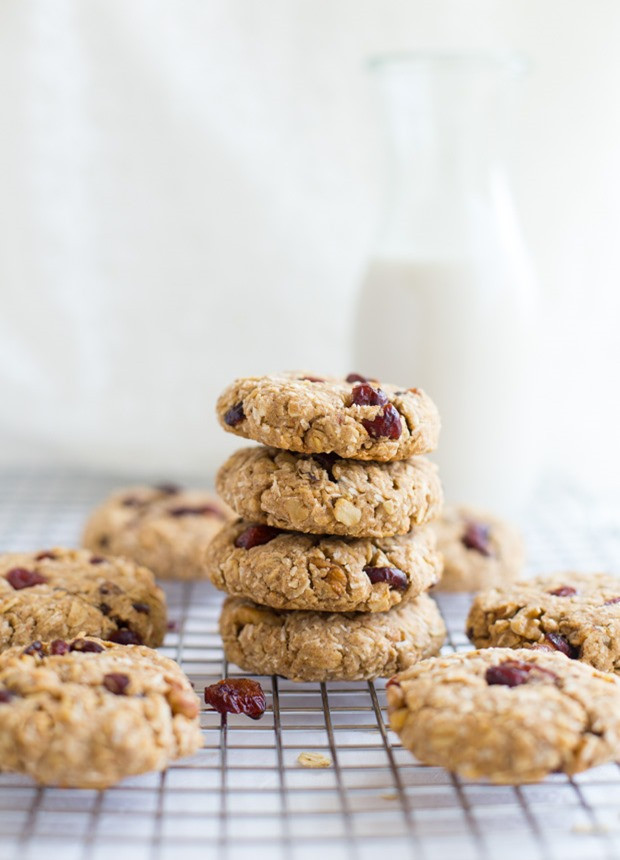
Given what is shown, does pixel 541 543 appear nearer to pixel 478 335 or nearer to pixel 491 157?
pixel 478 335

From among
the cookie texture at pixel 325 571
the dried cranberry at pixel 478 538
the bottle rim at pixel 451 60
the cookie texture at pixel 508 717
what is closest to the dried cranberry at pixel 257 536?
the cookie texture at pixel 325 571

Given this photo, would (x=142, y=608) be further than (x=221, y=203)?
No

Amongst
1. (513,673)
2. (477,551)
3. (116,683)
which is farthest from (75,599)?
(477,551)

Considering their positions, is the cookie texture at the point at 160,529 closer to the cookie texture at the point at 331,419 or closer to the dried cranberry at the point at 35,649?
the cookie texture at the point at 331,419

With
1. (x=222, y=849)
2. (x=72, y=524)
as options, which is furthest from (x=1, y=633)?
(x=72, y=524)

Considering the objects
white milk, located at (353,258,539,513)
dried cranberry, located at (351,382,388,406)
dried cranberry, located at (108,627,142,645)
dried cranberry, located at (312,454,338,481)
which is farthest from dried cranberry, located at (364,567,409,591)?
white milk, located at (353,258,539,513)

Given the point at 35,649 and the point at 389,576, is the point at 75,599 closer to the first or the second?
the point at 35,649
